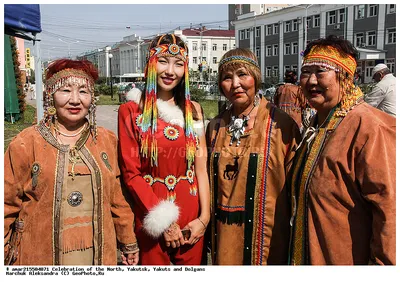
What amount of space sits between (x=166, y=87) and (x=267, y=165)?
0.91m

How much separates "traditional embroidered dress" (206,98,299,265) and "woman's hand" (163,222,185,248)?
30cm

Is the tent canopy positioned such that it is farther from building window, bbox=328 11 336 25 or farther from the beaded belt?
building window, bbox=328 11 336 25

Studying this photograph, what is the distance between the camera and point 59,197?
236cm

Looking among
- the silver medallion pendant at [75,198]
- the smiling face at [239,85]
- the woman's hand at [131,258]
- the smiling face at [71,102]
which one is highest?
the smiling face at [239,85]

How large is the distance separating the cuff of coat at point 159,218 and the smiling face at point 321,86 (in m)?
1.20

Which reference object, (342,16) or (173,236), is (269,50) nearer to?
(342,16)

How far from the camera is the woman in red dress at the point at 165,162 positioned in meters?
2.59

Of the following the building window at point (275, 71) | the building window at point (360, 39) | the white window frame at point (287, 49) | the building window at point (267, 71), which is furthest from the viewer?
the building window at point (267, 71)

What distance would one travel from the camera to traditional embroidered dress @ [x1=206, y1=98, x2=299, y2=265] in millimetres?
2604

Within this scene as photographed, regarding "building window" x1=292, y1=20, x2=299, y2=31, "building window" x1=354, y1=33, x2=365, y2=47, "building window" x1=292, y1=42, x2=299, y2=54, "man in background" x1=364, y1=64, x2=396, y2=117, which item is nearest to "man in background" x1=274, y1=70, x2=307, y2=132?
"man in background" x1=364, y1=64, x2=396, y2=117

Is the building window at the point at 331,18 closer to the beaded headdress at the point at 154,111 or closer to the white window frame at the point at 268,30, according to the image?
the white window frame at the point at 268,30

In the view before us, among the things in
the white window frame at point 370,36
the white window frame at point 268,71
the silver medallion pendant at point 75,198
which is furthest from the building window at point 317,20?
the silver medallion pendant at point 75,198

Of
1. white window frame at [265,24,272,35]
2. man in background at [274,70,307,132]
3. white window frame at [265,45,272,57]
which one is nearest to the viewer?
man in background at [274,70,307,132]

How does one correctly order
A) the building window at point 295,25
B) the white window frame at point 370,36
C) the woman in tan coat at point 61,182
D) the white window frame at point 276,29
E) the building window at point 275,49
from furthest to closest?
the building window at point 275,49 < the white window frame at point 276,29 < the building window at point 295,25 < the white window frame at point 370,36 < the woman in tan coat at point 61,182
